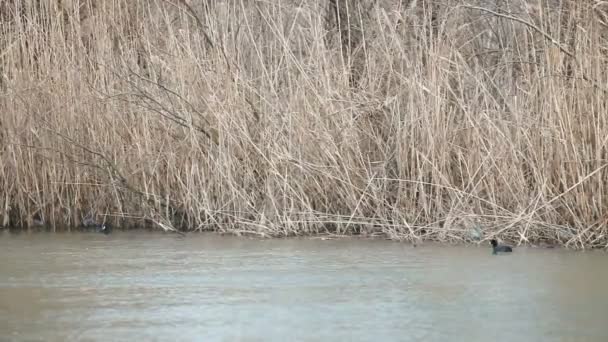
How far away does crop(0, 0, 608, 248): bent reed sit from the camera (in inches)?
210

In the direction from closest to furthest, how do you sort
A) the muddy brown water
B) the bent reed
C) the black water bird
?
the muddy brown water → the bent reed → the black water bird

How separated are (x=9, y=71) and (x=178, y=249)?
6.13ft

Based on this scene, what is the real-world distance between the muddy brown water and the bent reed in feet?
1.04

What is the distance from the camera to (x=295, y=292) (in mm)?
4121

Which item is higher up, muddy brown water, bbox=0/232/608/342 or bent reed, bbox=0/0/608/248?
bent reed, bbox=0/0/608/248

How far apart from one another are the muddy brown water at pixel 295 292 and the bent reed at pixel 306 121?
0.32 metres

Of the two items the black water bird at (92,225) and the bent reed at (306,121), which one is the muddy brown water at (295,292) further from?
the black water bird at (92,225)

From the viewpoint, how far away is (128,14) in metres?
6.51

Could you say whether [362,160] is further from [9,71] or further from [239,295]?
[9,71]

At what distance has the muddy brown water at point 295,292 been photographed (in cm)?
348

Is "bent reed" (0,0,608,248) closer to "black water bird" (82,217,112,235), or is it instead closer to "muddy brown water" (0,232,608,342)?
"black water bird" (82,217,112,235)

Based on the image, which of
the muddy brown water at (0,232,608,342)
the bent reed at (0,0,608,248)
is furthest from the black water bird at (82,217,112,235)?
the muddy brown water at (0,232,608,342)

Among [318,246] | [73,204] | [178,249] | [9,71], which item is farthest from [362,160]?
[9,71]

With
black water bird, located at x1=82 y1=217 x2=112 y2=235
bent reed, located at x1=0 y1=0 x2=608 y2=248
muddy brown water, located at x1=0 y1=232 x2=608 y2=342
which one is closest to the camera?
muddy brown water, located at x1=0 y1=232 x2=608 y2=342
